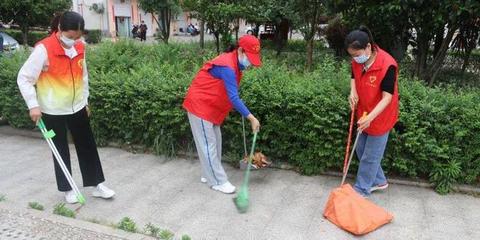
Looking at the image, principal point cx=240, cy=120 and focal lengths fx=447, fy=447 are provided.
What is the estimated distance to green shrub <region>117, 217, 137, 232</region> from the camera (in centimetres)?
366

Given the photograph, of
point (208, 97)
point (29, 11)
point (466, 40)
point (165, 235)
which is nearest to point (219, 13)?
point (466, 40)

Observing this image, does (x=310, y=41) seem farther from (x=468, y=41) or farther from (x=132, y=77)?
(x=132, y=77)

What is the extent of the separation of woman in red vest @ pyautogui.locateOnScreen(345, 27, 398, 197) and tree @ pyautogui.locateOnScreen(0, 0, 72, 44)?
1901 cm

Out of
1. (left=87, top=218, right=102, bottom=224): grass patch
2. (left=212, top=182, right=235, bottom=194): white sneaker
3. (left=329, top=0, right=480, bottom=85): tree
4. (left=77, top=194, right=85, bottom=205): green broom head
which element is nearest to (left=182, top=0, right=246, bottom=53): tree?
(left=329, top=0, right=480, bottom=85): tree

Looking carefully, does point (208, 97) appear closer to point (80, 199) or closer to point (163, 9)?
point (80, 199)

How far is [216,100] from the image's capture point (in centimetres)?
410

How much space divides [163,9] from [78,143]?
27.2 ft

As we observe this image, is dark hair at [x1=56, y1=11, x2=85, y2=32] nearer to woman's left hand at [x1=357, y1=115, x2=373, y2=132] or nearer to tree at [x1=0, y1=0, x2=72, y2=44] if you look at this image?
woman's left hand at [x1=357, y1=115, x2=373, y2=132]

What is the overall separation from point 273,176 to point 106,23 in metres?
38.3

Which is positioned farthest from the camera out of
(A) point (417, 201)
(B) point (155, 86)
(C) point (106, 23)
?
(C) point (106, 23)

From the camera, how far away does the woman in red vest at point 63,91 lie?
142 inches

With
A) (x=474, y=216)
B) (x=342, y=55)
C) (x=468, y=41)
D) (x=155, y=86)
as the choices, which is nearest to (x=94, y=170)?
(x=155, y=86)

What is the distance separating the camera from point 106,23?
39.9 meters

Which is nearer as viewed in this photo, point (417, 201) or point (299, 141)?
point (417, 201)
